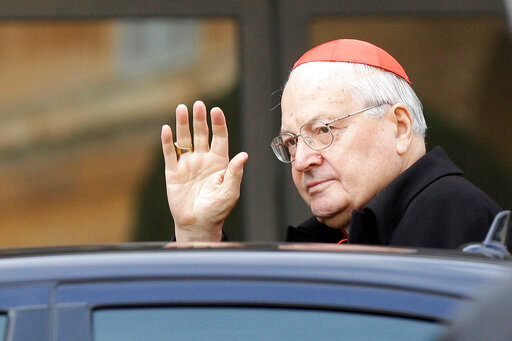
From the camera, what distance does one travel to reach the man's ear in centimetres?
350

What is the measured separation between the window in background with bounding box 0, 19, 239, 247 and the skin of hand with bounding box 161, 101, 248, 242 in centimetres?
303

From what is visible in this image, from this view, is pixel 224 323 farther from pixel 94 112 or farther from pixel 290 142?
pixel 94 112

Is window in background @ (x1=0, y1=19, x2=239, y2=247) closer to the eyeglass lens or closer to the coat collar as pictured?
the eyeglass lens

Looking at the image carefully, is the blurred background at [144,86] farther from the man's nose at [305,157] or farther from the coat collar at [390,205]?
the coat collar at [390,205]

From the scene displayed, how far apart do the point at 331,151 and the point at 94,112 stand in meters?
3.37

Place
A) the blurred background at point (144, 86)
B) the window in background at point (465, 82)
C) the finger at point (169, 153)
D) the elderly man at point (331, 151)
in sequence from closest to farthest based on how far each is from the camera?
the elderly man at point (331, 151), the finger at point (169, 153), the blurred background at point (144, 86), the window in background at point (465, 82)

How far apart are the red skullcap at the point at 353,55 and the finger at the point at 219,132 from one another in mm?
397

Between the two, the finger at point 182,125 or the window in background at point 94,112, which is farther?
the window in background at point 94,112

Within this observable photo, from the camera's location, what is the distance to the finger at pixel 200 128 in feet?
11.5

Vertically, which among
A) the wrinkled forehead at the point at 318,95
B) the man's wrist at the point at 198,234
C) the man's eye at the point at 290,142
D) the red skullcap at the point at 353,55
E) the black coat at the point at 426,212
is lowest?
the man's wrist at the point at 198,234

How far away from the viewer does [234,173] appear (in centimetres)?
354

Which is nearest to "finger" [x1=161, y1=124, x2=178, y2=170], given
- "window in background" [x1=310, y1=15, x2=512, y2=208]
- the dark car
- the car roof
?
the car roof

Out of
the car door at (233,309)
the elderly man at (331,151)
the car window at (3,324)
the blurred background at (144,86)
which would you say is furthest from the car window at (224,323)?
the blurred background at (144,86)

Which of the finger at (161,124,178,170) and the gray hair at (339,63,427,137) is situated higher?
the gray hair at (339,63,427,137)
